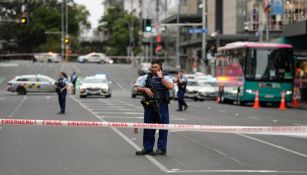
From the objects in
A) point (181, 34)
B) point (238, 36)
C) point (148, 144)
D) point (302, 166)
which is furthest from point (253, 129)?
point (181, 34)

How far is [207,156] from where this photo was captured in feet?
47.2

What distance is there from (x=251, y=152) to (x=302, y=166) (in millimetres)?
2256

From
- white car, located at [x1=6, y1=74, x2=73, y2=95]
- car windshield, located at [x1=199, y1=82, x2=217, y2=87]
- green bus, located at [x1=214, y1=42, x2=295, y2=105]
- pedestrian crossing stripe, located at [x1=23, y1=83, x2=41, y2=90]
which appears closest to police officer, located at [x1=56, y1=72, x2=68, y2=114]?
green bus, located at [x1=214, y1=42, x2=295, y2=105]

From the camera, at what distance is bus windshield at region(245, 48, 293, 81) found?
39.2 m

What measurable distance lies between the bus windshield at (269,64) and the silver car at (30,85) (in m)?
18.6

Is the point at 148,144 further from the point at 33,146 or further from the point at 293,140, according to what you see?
the point at 293,140

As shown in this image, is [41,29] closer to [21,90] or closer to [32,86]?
[32,86]

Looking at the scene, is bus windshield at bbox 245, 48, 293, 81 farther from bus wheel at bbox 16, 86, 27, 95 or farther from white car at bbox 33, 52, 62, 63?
white car at bbox 33, 52, 62, 63

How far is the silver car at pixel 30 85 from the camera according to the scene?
53.2 metres

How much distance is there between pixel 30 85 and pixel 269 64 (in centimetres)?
2064

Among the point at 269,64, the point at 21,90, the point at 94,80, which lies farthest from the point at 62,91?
the point at 21,90

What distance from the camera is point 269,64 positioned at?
39312mm

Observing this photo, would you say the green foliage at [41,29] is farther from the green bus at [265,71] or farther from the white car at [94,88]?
the green bus at [265,71]

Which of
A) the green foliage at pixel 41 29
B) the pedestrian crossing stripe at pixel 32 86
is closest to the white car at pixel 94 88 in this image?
the pedestrian crossing stripe at pixel 32 86
